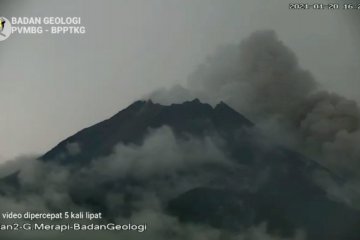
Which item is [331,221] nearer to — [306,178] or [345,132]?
[306,178]

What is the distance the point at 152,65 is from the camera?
2172 mm

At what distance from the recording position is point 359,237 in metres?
2.15

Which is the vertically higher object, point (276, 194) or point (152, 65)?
point (152, 65)

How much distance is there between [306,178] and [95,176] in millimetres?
878

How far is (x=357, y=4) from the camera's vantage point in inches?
85.1

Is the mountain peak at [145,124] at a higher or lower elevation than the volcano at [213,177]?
higher

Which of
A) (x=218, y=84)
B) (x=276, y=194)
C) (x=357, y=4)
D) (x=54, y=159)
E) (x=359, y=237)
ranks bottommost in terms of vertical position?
(x=359, y=237)

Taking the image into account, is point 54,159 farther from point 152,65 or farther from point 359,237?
point 359,237

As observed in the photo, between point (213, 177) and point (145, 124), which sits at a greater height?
point (145, 124)

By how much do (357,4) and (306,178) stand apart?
76cm

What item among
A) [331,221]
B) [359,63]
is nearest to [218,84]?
[359,63]

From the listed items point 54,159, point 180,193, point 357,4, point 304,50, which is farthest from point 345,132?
point 54,159

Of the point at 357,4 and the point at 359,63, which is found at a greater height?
the point at 357,4

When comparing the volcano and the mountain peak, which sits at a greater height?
the mountain peak
